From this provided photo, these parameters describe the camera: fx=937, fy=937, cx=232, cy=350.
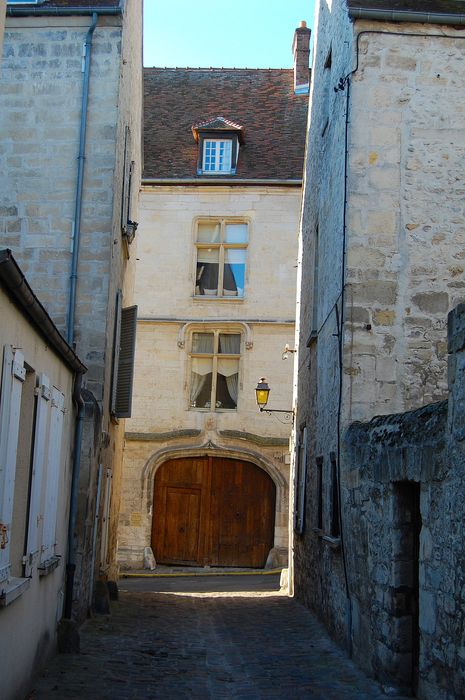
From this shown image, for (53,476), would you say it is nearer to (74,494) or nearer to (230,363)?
(74,494)

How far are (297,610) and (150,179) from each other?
465 inches

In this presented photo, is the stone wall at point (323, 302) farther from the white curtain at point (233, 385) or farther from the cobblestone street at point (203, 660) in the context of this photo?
the white curtain at point (233, 385)

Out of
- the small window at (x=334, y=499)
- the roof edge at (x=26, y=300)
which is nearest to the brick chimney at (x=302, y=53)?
the small window at (x=334, y=499)

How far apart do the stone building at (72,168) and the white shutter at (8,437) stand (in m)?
4.95

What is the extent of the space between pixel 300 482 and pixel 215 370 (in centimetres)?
712

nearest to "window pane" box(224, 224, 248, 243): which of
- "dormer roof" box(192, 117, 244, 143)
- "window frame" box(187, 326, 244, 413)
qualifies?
"window frame" box(187, 326, 244, 413)

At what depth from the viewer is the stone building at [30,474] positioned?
512 cm

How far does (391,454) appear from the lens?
6605 mm

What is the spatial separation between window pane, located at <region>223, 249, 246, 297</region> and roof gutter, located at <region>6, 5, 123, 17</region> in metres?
9.60

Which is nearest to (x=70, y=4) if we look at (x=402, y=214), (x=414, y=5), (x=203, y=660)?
(x=414, y=5)

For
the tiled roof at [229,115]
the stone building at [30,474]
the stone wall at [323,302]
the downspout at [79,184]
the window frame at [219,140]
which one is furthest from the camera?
the tiled roof at [229,115]

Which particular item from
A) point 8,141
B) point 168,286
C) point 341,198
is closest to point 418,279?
point 341,198

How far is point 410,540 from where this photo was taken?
648cm

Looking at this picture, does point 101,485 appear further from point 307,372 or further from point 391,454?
point 391,454
